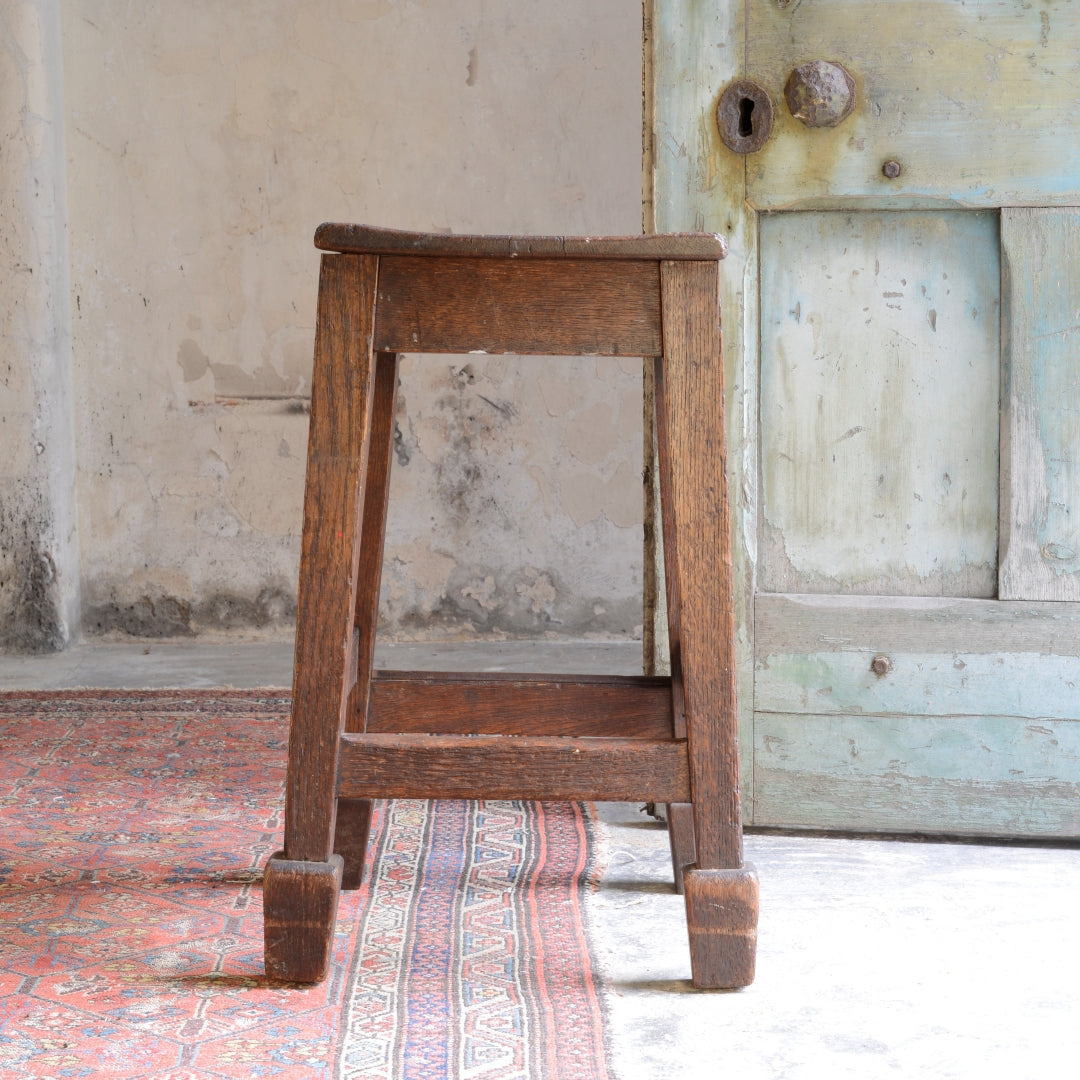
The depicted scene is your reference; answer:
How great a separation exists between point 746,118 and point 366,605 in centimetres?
97

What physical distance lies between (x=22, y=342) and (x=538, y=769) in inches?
118

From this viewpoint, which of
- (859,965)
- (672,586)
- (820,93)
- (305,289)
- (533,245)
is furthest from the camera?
(305,289)

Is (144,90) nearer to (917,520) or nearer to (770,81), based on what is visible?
(770,81)

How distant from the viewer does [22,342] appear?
389 cm

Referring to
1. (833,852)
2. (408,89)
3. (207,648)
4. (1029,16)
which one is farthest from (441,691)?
(408,89)

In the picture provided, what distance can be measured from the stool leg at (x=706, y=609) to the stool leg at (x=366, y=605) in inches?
19.0

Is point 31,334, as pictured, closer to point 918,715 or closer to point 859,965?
point 918,715

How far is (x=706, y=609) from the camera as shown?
4.85 feet

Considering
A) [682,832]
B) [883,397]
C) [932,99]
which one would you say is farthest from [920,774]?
[932,99]

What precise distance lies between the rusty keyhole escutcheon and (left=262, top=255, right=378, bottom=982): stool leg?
83cm

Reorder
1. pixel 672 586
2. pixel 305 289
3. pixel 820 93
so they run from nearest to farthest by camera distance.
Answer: pixel 672 586
pixel 820 93
pixel 305 289

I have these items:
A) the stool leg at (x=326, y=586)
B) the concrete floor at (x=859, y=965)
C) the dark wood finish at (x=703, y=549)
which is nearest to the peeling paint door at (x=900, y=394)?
the concrete floor at (x=859, y=965)

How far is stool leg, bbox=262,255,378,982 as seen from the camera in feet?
4.78

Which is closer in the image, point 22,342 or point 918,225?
point 918,225
